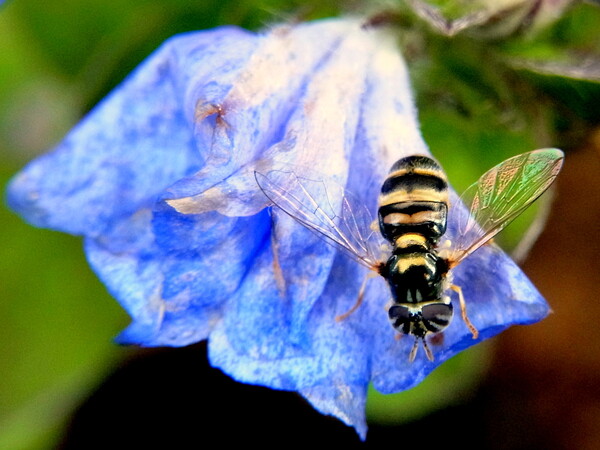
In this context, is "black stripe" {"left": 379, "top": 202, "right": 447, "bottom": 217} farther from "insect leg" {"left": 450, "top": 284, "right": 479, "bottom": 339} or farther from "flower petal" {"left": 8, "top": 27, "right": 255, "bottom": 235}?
"flower petal" {"left": 8, "top": 27, "right": 255, "bottom": 235}

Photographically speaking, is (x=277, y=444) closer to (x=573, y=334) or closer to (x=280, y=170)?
(x=573, y=334)

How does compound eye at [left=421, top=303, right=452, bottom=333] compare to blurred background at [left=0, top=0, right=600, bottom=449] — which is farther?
blurred background at [left=0, top=0, right=600, bottom=449]

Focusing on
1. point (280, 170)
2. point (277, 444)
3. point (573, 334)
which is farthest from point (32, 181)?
point (573, 334)

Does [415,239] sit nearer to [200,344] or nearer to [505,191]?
[505,191]

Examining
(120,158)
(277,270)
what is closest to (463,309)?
(277,270)

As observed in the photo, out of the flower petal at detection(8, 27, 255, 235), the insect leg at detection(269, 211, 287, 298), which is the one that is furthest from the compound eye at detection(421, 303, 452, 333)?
the flower petal at detection(8, 27, 255, 235)

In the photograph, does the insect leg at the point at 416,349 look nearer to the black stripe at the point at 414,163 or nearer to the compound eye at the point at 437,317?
the compound eye at the point at 437,317
